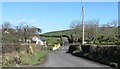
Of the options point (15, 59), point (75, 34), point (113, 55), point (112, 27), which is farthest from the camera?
point (75, 34)

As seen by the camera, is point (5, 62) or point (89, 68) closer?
point (89, 68)

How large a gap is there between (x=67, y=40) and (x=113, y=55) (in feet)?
409

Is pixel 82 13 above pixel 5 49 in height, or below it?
above

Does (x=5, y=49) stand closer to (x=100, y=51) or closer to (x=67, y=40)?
(x=100, y=51)

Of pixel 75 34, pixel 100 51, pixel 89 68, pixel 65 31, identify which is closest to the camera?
pixel 89 68

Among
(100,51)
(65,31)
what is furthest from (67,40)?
(100,51)

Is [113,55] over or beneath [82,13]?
beneath

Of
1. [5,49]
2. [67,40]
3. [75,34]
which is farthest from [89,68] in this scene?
[67,40]

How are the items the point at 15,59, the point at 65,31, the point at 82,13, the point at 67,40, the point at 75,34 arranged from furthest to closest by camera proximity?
the point at 65,31, the point at 67,40, the point at 75,34, the point at 82,13, the point at 15,59

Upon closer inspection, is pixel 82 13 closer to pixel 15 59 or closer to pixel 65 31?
pixel 15 59

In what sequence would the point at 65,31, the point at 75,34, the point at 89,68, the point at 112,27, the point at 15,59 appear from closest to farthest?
1. the point at 89,68
2. the point at 15,59
3. the point at 112,27
4. the point at 75,34
5. the point at 65,31

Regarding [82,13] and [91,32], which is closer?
[82,13]

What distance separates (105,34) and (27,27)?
93.3 feet

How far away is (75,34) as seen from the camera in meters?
125
